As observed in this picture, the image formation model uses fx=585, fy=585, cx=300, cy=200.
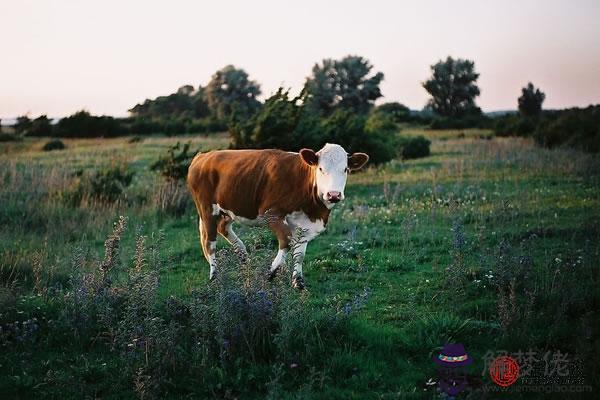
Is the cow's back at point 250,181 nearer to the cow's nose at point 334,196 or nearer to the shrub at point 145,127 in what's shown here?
the cow's nose at point 334,196

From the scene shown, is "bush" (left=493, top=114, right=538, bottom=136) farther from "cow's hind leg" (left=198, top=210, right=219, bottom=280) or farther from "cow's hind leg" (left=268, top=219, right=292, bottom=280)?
"cow's hind leg" (left=268, top=219, right=292, bottom=280)

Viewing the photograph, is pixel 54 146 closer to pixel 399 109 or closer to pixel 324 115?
pixel 324 115

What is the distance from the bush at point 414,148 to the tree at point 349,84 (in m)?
45.1

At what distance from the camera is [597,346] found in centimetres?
518

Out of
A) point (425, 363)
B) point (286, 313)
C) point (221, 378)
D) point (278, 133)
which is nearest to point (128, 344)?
point (221, 378)

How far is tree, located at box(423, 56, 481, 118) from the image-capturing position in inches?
3110

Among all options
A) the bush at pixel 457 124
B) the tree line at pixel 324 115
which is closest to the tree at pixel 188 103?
the tree line at pixel 324 115

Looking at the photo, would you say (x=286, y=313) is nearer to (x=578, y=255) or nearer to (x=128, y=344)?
(x=128, y=344)

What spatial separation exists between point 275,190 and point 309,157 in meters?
0.70

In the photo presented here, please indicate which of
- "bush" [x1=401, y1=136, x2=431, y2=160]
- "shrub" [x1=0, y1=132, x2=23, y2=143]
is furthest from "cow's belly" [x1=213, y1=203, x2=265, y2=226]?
"shrub" [x1=0, y1=132, x2=23, y2=143]

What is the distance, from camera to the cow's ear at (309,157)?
769cm

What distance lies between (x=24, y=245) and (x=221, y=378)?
6.23 metres

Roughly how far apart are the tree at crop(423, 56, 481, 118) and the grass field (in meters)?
70.2

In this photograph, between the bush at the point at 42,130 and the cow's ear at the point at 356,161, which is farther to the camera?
the bush at the point at 42,130
